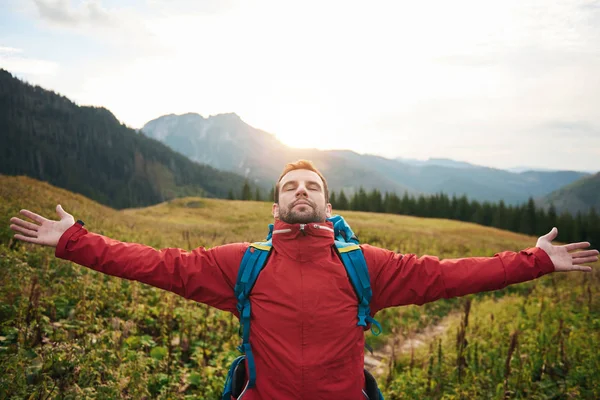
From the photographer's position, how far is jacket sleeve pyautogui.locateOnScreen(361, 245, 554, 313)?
10.2ft

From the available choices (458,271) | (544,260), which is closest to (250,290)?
(458,271)

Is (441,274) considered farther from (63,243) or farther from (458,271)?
(63,243)

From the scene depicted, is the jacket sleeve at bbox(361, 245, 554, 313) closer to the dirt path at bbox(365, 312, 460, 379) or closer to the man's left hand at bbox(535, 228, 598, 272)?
the man's left hand at bbox(535, 228, 598, 272)

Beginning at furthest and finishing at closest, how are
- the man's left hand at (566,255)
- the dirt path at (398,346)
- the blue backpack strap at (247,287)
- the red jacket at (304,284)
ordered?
the dirt path at (398,346)
the man's left hand at (566,255)
the blue backpack strap at (247,287)
the red jacket at (304,284)

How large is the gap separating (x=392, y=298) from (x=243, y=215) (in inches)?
1686

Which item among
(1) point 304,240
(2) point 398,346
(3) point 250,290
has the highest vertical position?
(1) point 304,240

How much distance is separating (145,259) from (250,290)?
3.33 feet

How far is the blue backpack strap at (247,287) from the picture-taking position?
3.04 meters

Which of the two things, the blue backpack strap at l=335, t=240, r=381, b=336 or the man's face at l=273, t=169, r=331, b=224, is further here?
the man's face at l=273, t=169, r=331, b=224

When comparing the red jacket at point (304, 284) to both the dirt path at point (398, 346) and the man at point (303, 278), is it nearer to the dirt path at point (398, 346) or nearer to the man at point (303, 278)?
the man at point (303, 278)

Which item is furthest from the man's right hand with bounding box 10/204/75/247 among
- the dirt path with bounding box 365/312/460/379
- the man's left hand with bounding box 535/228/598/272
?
the dirt path with bounding box 365/312/460/379

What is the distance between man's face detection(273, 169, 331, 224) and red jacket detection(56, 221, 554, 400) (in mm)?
115

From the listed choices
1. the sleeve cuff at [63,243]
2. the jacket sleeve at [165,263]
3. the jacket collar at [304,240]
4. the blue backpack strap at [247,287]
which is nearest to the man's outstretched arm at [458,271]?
the jacket collar at [304,240]

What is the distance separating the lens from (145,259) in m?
3.17
